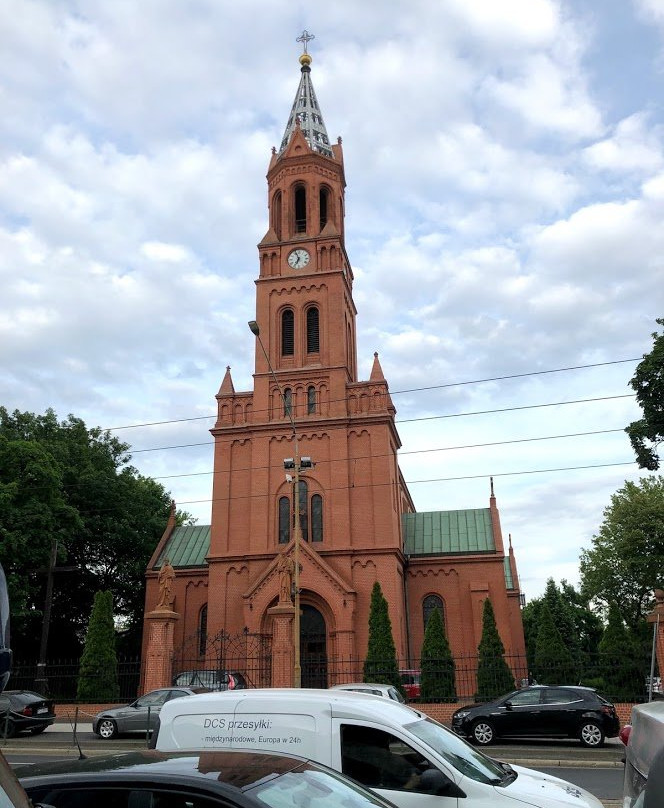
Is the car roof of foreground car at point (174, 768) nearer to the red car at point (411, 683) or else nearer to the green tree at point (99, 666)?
the red car at point (411, 683)

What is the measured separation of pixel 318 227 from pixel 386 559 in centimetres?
1836

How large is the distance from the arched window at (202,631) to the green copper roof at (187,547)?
235cm

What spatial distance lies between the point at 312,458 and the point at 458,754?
2755 cm

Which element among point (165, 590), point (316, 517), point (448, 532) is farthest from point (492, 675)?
point (165, 590)

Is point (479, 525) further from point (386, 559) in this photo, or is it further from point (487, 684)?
point (487, 684)

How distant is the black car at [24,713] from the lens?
19922 mm

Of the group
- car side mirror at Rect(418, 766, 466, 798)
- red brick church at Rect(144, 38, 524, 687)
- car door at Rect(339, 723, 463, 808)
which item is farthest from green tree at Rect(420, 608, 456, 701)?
car side mirror at Rect(418, 766, 466, 798)

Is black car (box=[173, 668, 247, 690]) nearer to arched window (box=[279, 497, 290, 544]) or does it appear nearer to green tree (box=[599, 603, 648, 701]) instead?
arched window (box=[279, 497, 290, 544])

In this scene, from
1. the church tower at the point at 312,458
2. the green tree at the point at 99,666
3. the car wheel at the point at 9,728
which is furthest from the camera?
the church tower at the point at 312,458

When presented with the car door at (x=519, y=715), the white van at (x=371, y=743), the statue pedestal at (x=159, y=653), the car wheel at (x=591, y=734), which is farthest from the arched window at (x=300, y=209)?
the white van at (x=371, y=743)

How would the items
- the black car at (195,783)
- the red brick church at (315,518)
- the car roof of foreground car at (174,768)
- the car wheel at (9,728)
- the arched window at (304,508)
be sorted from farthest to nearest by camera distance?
the arched window at (304,508)
the red brick church at (315,518)
the car wheel at (9,728)
the car roof of foreground car at (174,768)
the black car at (195,783)

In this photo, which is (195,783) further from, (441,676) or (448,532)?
(448,532)

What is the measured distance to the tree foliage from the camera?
3206 cm

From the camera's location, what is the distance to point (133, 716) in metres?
19.0
